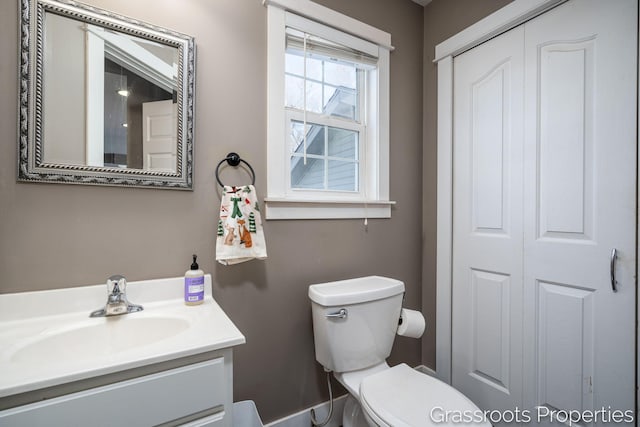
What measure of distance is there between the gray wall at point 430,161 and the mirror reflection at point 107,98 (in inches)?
55.4

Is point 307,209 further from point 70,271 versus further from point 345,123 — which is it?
point 70,271

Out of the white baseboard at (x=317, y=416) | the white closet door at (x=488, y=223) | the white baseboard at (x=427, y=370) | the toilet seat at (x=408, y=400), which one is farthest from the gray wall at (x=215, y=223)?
the toilet seat at (x=408, y=400)

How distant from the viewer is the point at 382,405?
3.31 feet

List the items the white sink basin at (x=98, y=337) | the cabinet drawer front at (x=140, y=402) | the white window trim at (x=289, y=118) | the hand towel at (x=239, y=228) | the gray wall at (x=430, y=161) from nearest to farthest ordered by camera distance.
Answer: the cabinet drawer front at (x=140, y=402), the white sink basin at (x=98, y=337), the hand towel at (x=239, y=228), the white window trim at (x=289, y=118), the gray wall at (x=430, y=161)

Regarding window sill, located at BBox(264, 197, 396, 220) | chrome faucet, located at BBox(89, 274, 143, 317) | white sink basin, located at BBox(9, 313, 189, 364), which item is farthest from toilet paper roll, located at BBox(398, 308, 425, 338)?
chrome faucet, located at BBox(89, 274, 143, 317)

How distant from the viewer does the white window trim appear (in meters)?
1.30

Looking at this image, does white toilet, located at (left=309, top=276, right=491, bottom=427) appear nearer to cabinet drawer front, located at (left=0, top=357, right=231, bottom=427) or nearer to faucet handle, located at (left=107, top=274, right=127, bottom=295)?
cabinet drawer front, located at (left=0, top=357, right=231, bottom=427)

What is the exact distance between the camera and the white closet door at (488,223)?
4.53 feet

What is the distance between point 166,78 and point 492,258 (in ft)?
5.60

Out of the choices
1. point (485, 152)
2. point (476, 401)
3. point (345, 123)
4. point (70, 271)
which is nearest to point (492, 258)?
point (485, 152)

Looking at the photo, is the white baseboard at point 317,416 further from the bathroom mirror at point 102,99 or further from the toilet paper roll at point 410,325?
the bathroom mirror at point 102,99

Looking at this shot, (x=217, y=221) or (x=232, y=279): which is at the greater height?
(x=217, y=221)

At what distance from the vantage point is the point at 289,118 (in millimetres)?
1413

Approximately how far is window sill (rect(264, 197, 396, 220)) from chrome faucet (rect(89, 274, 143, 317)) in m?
0.59
